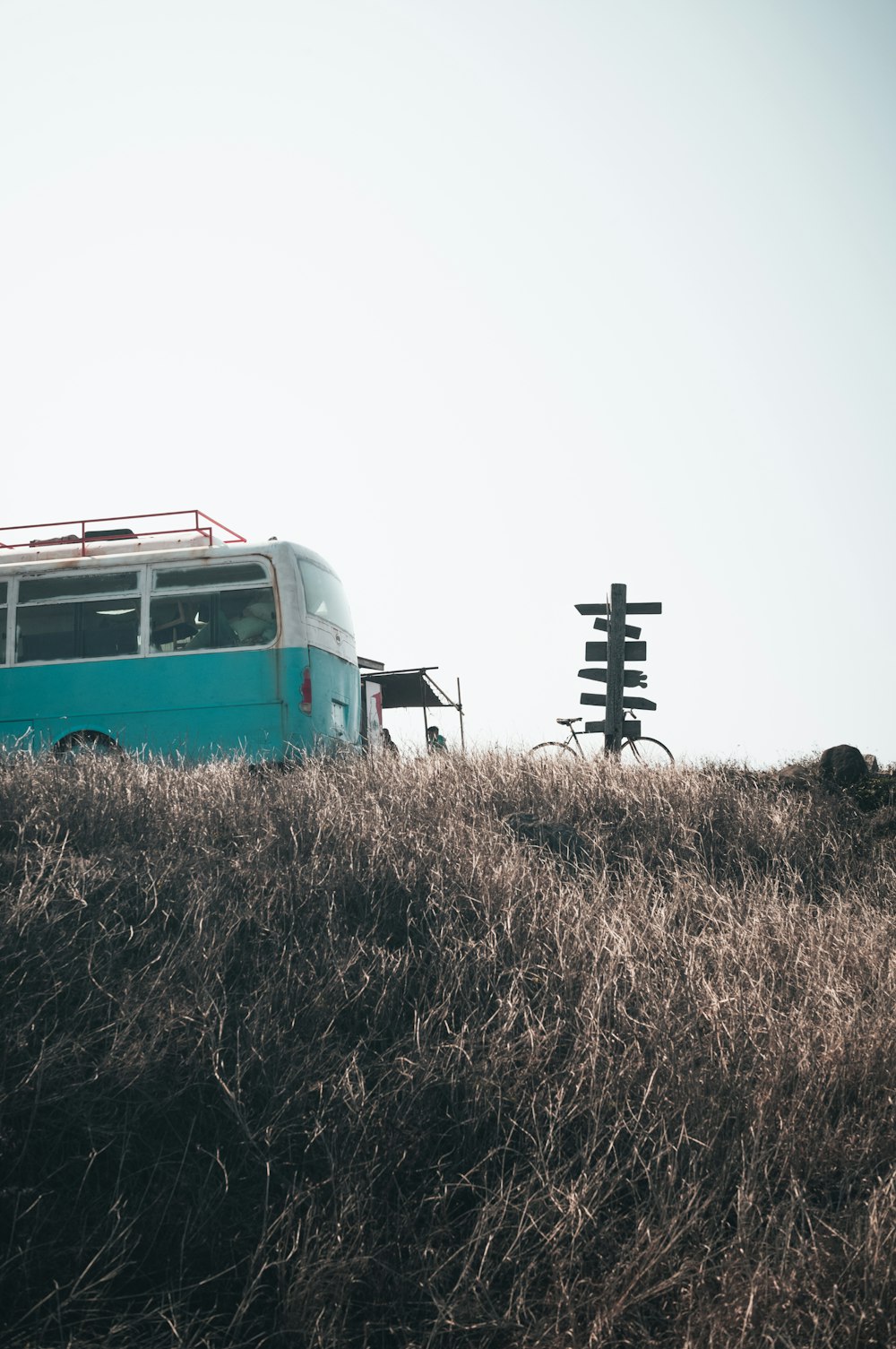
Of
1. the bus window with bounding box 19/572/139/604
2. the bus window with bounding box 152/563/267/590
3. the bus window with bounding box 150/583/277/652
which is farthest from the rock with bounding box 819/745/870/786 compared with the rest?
the bus window with bounding box 19/572/139/604

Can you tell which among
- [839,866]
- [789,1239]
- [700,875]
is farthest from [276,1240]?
[839,866]

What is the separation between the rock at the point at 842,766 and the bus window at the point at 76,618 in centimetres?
810

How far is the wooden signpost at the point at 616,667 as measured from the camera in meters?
16.0

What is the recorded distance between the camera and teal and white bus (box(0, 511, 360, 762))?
12023 mm

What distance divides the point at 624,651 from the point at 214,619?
6845 millimetres

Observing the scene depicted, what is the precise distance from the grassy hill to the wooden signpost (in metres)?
8.46

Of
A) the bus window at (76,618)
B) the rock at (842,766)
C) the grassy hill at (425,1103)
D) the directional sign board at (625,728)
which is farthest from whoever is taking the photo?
the directional sign board at (625,728)

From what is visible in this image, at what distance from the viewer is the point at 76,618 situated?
1240 centimetres

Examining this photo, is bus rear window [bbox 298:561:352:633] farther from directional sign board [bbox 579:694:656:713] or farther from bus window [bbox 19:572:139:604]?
directional sign board [bbox 579:694:656:713]

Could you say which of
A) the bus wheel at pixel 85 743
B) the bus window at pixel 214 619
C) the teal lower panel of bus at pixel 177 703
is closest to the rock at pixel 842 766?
the teal lower panel of bus at pixel 177 703

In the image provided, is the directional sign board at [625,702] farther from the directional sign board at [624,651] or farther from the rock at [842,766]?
the rock at [842,766]

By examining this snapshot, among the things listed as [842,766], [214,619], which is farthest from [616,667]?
[214,619]

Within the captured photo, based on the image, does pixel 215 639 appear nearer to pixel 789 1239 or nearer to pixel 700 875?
pixel 700 875

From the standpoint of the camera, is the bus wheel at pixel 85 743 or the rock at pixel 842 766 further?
the bus wheel at pixel 85 743
